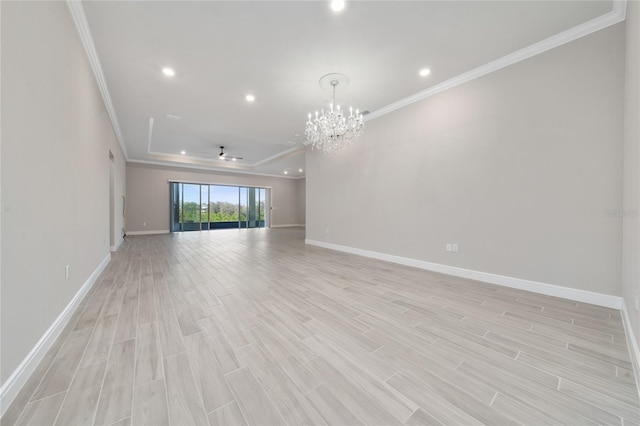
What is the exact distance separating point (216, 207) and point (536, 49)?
36.9 feet

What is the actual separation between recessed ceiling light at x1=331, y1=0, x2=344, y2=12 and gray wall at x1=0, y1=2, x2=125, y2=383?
7.34 feet

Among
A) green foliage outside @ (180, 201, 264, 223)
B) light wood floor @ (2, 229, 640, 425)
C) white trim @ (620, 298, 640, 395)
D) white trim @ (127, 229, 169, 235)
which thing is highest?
green foliage outside @ (180, 201, 264, 223)

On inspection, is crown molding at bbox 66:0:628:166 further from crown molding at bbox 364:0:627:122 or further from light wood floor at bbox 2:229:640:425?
light wood floor at bbox 2:229:640:425

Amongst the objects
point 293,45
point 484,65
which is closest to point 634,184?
point 484,65

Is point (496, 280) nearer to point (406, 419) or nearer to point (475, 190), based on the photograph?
point (475, 190)

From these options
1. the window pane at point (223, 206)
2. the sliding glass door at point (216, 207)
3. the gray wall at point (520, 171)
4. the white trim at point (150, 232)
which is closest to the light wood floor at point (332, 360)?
the gray wall at point (520, 171)

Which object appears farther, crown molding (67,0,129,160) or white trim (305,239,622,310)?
white trim (305,239,622,310)

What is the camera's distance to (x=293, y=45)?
2799 mm

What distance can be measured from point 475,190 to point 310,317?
296 centimetres

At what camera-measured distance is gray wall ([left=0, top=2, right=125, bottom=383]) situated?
4.25 feet

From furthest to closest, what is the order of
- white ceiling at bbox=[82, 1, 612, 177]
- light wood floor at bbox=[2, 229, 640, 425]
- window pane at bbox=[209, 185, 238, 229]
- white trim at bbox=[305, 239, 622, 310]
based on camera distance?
window pane at bbox=[209, 185, 238, 229], white trim at bbox=[305, 239, 622, 310], white ceiling at bbox=[82, 1, 612, 177], light wood floor at bbox=[2, 229, 640, 425]

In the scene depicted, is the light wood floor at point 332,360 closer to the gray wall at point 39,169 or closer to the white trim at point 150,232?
the gray wall at point 39,169

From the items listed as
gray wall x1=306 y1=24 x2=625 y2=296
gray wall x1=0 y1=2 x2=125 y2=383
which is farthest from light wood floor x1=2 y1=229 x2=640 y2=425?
gray wall x1=306 y1=24 x2=625 y2=296

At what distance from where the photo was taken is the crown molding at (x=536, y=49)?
2.37 meters
